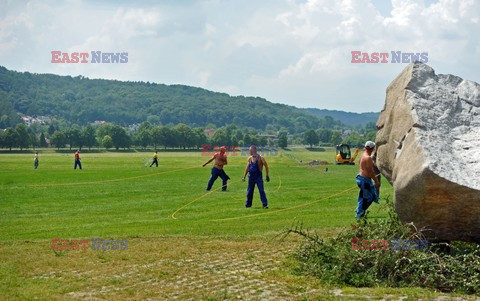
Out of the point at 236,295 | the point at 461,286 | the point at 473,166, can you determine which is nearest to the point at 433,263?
the point at 461,286

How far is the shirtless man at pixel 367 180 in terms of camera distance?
1538 cm

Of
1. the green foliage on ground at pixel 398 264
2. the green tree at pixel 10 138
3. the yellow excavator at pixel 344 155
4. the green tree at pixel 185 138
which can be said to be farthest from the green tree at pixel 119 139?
the green foliage on ground at pixel 398 264

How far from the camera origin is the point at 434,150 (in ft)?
34.7

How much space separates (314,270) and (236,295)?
6.31 feet

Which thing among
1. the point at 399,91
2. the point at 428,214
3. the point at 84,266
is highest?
the point at 399,91

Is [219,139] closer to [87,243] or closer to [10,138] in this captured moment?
[10,138]

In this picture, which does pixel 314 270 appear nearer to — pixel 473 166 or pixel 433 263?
pixel 433 263

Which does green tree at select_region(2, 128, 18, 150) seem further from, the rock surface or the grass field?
the rock surface

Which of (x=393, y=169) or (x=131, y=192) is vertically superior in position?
(x=393, y=169)

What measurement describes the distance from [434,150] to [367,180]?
197 inches

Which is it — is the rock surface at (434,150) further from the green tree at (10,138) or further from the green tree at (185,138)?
the green tree at (185,138)

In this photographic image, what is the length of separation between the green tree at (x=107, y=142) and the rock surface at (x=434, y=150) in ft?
486

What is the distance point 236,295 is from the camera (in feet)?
31.1

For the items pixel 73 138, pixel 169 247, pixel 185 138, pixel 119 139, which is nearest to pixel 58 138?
pixel 73 138
